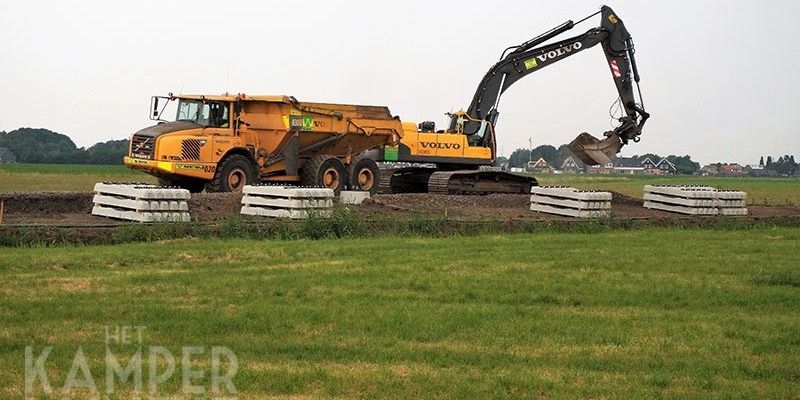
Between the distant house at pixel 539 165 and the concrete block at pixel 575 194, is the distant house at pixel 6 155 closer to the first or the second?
the distant house at pixel 539 165

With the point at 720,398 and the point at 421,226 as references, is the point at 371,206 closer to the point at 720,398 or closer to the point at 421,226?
the point at 421,226

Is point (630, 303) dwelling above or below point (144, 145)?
below

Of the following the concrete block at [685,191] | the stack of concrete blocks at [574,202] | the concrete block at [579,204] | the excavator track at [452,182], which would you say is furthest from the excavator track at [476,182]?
the concrete block at [579,204]

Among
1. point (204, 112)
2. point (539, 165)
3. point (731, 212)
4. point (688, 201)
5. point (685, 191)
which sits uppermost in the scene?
point (204, 112)

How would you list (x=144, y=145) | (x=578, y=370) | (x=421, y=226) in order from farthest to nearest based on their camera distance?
(x=144, y=145)
(x=421, y=226)
(x=578, y=370)

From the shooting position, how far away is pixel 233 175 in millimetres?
27500

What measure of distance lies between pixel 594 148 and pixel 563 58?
312cm

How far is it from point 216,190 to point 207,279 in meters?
13.7

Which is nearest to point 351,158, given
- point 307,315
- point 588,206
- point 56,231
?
point 588,206

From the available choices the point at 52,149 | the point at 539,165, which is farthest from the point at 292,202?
the point at 539,165

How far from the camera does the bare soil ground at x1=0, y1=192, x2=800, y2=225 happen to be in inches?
837

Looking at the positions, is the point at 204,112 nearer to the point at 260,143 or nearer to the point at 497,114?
the point at 260,143

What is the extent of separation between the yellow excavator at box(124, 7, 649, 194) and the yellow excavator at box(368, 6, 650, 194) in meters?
0.03

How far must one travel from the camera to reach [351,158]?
101ft
